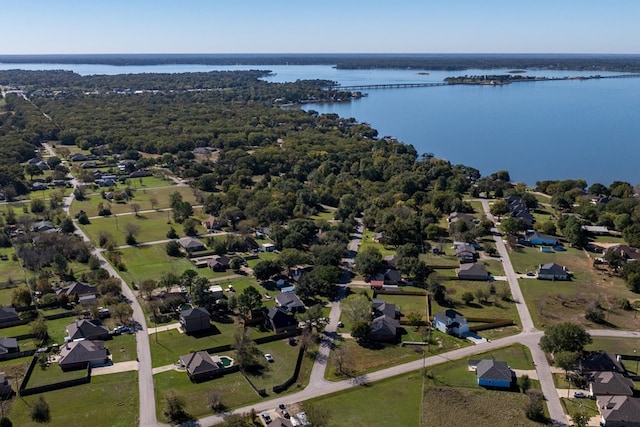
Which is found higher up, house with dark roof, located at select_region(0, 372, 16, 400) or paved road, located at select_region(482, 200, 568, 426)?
house with dark roof, located at select_region(0, 372, 16, 400)

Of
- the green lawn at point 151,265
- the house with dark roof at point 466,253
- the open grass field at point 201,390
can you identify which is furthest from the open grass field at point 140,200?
the open grass field at point 201,390

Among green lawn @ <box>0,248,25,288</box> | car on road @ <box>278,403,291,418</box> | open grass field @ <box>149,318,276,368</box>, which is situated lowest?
open grass field @ <box>149,318,276,368</box>

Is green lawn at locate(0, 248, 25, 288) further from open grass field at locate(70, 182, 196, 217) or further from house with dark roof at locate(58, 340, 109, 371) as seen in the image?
open grass field at locate(70, 182, 196, 217)

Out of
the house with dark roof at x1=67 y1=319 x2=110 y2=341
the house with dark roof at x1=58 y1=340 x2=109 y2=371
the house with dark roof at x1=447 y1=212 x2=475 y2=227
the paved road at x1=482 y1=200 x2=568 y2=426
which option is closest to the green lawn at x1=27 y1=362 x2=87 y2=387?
the house with dark roof at x1=58 y1=340 x2=109 y2=371

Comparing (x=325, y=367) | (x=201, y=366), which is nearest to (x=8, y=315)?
(x=201, y=366)

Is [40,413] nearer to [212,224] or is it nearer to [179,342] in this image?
[179,342]

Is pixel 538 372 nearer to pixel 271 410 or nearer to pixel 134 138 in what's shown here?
pixel 271 410

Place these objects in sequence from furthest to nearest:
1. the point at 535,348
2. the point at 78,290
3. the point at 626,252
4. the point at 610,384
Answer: the point at 626,252 → the point at 78,290 → the point at 535,348 → the point at 610,384

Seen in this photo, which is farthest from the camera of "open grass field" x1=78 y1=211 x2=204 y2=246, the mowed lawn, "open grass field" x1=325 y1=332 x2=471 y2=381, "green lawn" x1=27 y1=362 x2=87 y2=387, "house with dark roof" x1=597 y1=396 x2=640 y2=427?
"open grass field" x1=78 y1=211 x2=204 y2=246
